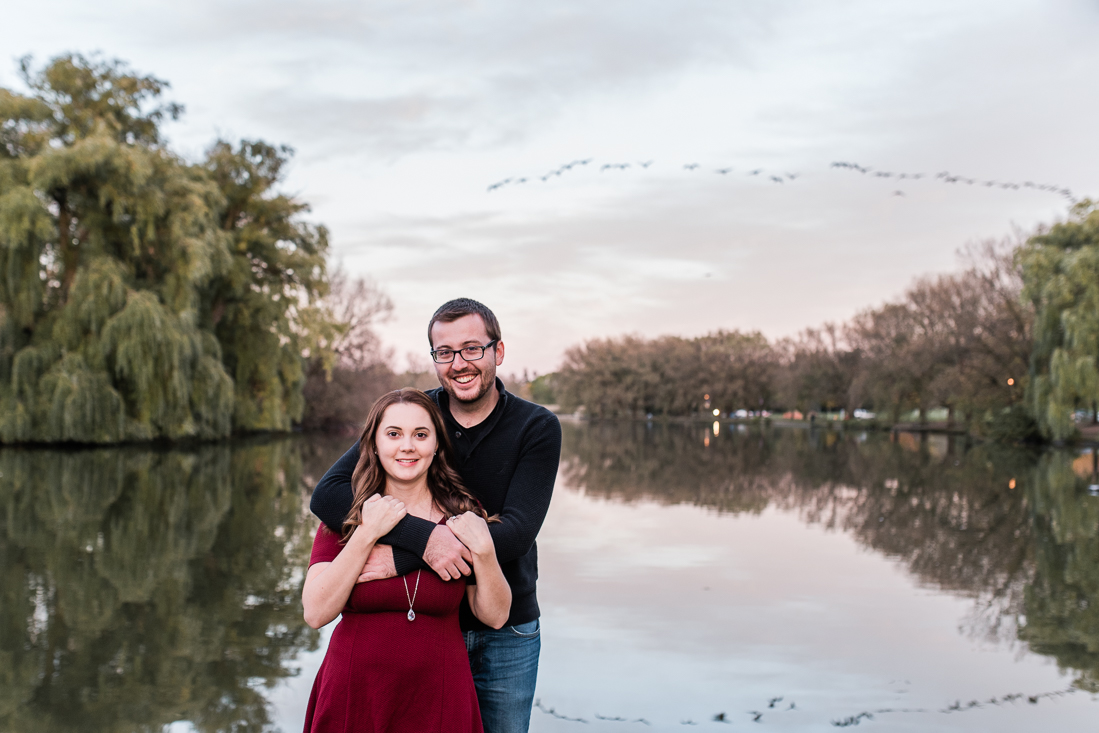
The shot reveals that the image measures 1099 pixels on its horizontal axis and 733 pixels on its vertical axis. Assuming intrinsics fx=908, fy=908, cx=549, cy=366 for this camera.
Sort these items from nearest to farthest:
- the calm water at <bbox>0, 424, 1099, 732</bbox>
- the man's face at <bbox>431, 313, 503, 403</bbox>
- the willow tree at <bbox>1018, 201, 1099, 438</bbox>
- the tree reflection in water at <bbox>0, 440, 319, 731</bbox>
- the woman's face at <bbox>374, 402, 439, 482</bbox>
Result: 1. the woman's face at <bbox>374, 402, 439, 482</bbox>
2. the man's face at <bbox>431, 313, 503, 403</bbox>
3. the tree reflection in water at <bbox>0, 440, 319, 731</bbox>
4. the calm water at <bbox>0, 424, 1099, 732</bbox>
5. the willow tree at <bbox>1018, 201, 1099, 438</bbox>

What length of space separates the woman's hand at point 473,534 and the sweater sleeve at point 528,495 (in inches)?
2.7

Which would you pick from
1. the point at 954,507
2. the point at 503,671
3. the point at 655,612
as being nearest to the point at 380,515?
the point at 503,671

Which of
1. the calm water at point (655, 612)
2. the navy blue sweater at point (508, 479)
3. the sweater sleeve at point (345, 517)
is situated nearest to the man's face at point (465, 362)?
the navy blue sweater at point (508, 479)

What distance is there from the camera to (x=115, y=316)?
62.2 ft

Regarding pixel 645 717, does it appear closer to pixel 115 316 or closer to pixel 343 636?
pixel 343 636

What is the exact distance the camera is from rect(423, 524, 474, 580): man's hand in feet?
6.40

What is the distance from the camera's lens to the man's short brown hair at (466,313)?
223 cm

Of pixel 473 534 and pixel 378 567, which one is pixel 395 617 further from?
pixel 473 534

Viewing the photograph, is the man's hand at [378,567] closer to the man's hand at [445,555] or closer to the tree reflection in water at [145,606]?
the man's hand at [445,555]

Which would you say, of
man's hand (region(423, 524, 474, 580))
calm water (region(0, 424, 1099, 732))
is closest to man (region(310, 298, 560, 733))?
man's hand (region(423, 524, 474, 580))

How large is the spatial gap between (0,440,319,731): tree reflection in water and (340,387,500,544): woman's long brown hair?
2.31m

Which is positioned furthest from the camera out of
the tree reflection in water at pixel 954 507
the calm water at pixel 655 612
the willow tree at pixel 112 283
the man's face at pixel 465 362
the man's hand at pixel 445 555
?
the willow tree at pixel 112 283

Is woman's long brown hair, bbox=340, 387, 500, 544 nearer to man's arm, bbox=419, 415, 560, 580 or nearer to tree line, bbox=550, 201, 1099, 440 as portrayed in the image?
man's arm, bbox=419, 415, 560, 580

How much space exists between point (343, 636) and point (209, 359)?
68.8ft
